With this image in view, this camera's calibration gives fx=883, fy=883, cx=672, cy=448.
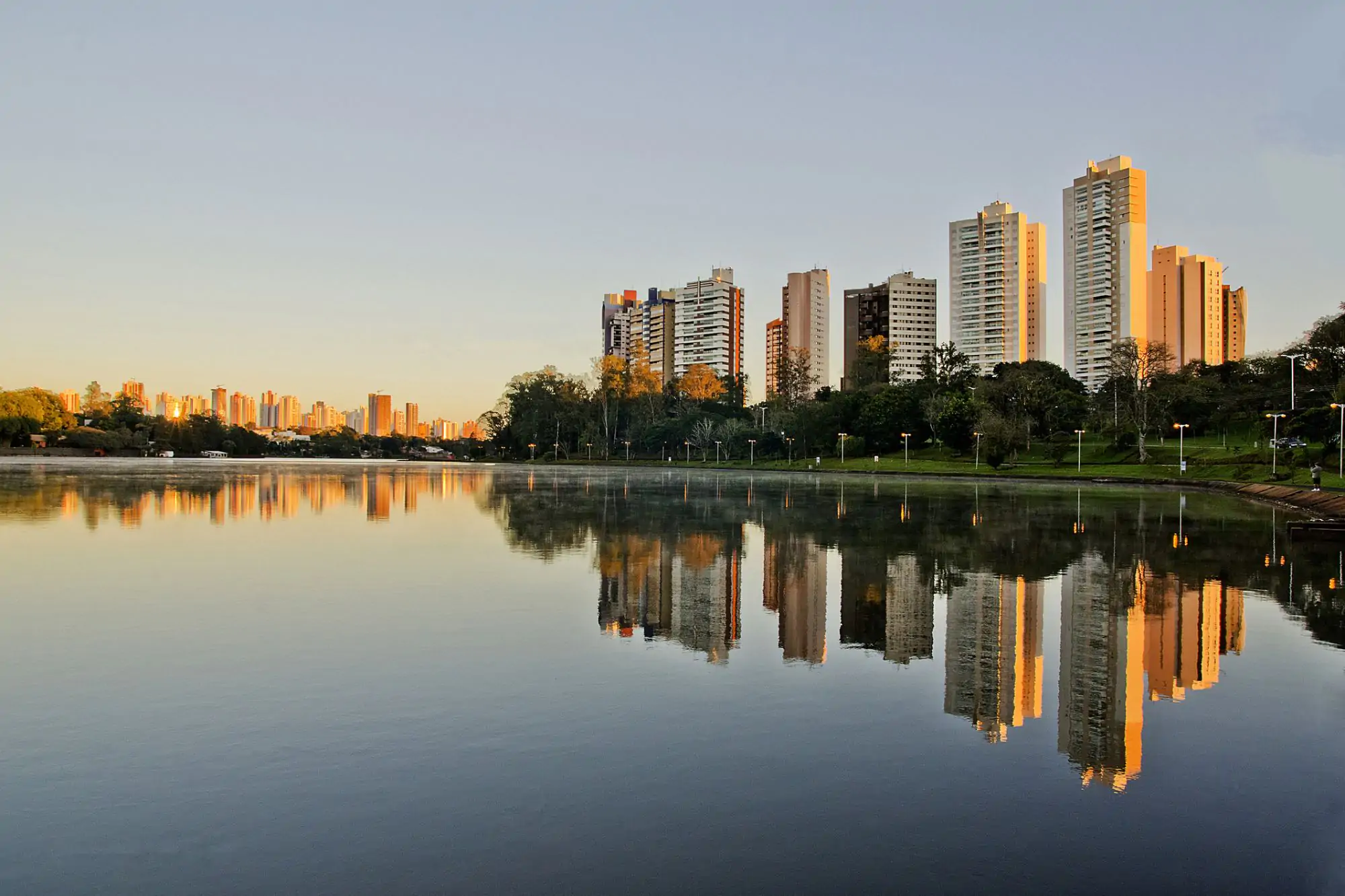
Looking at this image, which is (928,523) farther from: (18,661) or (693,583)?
(18,661)

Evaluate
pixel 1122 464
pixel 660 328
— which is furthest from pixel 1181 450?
pixel 660 328

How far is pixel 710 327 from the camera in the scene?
175875 millimetres

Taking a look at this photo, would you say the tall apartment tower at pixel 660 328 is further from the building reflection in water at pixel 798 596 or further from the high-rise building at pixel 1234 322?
the building reflection in water at pixel 798 596

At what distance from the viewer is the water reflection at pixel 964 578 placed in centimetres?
754

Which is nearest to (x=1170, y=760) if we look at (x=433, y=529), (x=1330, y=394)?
(x=433, y=529)

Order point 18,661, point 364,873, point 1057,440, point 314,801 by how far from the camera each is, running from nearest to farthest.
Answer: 1. point 364,873
2. point 314,801
3. point 18,661
4. point 1057,440

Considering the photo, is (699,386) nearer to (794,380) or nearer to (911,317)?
(794,380)

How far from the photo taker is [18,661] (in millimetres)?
7699

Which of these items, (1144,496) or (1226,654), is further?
(1144,496)

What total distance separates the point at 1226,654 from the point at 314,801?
8.34 meters

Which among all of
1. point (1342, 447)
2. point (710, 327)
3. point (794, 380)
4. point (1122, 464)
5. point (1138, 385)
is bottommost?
point (1122, 464)

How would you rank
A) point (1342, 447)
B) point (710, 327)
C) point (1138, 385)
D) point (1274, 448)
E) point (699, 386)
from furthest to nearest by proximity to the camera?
point (710, 327) → point (699, 386) → point (1138, 385) → point (1274, 448) → point (1342, 447)

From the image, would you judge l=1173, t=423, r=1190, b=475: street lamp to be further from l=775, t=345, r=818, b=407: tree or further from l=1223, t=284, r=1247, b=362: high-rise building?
l=1223, t=284, r=1247, b=362: high-rise building

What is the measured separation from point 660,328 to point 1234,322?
105831 mm
